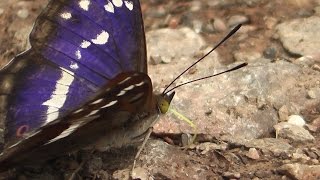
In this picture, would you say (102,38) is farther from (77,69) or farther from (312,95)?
(312,95)

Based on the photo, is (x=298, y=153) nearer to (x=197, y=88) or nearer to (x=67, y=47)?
(x=197, y=88)

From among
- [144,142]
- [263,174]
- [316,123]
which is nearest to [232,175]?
[263,174]

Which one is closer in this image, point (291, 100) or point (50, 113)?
point (50, 113)

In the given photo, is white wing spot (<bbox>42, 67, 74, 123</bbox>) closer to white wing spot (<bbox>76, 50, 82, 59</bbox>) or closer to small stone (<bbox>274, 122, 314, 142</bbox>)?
white wing spot (<bbox>76, 50, 82, 59</bbox>)

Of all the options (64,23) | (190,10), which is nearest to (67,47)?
(64,23)

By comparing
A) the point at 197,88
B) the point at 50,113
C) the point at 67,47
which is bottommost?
the point at 197,88

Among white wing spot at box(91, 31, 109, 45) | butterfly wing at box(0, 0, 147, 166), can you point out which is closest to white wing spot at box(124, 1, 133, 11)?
butterfly wing at box(0, 0, 147, 166)

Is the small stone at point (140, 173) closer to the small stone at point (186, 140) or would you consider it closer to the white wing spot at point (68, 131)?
the small stone at point (186, 140)

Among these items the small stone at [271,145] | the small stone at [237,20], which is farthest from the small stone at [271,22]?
the small stone at [271,145]
